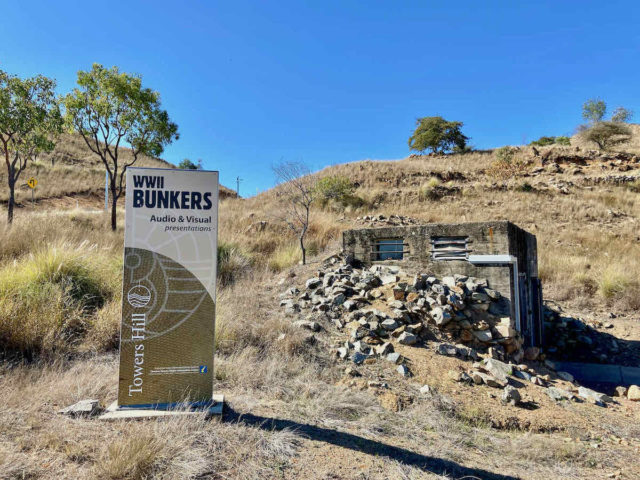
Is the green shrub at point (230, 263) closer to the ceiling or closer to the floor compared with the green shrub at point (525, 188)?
closer to the floor

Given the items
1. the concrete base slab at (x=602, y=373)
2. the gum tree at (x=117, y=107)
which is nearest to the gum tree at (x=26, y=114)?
the gum tree at (x=117, y=107)

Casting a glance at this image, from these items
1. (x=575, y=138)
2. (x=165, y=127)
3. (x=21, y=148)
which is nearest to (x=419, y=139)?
(x=575, y=138)

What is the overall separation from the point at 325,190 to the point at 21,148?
48.7 feet

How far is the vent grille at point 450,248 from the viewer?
827 centimetres

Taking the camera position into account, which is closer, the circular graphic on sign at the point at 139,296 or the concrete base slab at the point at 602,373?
the circular graphic on sign at the point at 139,296

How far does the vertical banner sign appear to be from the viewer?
341 centimetres

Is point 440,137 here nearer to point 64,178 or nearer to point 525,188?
point 525,188

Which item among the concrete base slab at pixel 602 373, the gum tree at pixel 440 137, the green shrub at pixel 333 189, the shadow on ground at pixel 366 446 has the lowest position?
the concrete base slab at pixel 602 373

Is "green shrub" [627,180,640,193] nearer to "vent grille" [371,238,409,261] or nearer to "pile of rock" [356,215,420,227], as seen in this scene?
"pile of rock" [356,215,420,227]

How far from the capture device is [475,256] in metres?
8.05

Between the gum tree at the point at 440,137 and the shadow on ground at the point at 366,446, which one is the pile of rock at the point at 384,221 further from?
the gum tree at the point at 440,137

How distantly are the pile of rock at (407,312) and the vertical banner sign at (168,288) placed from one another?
304 cm

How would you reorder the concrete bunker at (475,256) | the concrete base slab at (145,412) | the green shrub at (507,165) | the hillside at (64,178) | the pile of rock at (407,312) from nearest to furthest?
the concrete base slab at (145,412) < the pile of rock at (407,312) < the concrete bunker at (475,256) < the hillside at (64,178) < the green shrub at (507,165)

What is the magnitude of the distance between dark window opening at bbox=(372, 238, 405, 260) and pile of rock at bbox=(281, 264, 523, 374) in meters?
0.91
